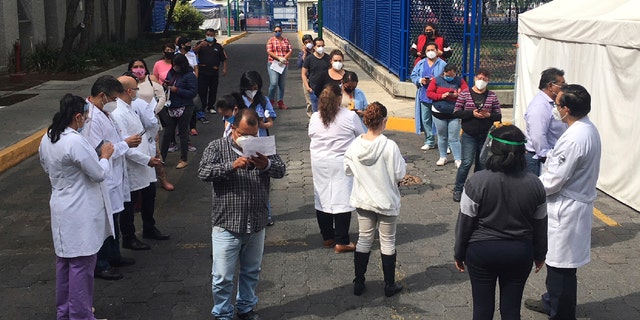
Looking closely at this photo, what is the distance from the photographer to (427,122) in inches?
449

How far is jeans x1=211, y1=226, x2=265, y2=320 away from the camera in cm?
517

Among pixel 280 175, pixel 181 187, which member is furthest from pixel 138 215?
pixel 280 175

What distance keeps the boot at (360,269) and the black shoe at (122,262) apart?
218cm

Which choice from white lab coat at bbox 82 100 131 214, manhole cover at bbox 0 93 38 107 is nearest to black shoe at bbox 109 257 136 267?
white lab coat at bbox 82 100 131 214

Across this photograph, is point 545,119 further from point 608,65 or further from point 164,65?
point 164,65

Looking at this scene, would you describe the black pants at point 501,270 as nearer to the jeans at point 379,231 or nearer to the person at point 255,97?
the jeans at point 379,231

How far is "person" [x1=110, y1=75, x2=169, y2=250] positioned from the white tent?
5.40 meters

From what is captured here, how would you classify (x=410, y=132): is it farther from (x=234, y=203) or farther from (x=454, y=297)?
(x=234, y=203)

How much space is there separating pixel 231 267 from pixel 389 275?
1429mm

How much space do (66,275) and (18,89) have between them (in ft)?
45.6

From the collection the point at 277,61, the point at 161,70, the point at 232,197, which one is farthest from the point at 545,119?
the point at 277,61

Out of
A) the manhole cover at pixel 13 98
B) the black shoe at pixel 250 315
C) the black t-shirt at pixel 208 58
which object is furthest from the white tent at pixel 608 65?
A: the manhole cover at pixel 13 98

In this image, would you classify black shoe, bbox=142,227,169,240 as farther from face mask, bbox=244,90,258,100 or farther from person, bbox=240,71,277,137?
face mask, bbox=244,90,258,100

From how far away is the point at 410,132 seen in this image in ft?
43.3
